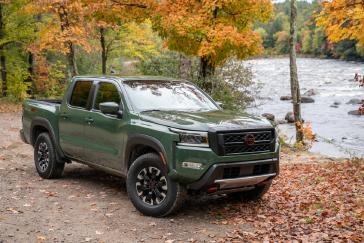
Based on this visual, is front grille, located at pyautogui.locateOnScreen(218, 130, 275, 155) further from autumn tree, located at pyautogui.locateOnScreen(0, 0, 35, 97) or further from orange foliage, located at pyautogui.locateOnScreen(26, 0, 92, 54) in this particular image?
autumn tree, located at pyautogui.locateOnScreen(0, 0, 35, 97)

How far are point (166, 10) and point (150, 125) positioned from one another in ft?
26.8

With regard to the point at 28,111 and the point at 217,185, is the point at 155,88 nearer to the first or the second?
the point at 217,185

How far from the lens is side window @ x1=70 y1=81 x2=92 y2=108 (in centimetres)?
852

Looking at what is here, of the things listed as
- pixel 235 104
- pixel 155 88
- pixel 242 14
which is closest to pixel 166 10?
pixel 242 14

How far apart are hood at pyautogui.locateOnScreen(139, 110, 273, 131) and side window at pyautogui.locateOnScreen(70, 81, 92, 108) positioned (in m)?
1.75

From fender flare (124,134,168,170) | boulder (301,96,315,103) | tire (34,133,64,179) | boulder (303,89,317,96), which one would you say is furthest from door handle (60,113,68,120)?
boulder (303,89,317,96)

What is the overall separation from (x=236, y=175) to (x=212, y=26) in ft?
26.0

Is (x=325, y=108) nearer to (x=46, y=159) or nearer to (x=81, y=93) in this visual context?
(x=46, y=159)

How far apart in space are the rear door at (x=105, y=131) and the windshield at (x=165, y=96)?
265 mm

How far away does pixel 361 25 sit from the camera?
1040cm

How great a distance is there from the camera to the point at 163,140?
6570 millimetres

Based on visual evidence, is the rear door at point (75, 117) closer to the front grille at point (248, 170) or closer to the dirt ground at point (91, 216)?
the dirt ground at point (91, 216)

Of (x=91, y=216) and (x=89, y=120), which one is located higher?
(x=89, y=120)

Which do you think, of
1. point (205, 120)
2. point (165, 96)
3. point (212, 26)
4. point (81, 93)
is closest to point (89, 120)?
point (81, 93)
